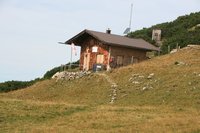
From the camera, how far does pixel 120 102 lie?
40.1 m

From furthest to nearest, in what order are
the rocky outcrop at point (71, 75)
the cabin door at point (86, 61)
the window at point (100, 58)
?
1. the cabin door at point (86, 61)
2. the window at point (100, 58)
3. the rocky outcrop at point (71, 75)

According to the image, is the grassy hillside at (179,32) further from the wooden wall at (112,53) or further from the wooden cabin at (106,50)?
the wooden cabin at (106,50)

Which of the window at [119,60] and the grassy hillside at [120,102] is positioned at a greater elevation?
the window at [119,60]

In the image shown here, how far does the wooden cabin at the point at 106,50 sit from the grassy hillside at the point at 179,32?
14.5m

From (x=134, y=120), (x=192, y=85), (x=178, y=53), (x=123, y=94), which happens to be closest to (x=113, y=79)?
(x=123, y=94)

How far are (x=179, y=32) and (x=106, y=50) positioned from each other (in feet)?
117

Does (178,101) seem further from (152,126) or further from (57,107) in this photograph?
(152,126)

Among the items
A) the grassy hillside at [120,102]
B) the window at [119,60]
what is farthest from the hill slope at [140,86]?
the window at [119,60]

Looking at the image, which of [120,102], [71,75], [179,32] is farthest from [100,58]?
[179,32]

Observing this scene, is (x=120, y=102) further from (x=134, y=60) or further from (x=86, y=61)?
(x=86, y=61)

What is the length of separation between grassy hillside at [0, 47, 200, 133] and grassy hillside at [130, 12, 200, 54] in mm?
17248

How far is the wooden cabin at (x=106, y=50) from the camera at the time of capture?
61.7 meters

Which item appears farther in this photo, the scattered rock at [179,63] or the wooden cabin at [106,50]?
the wooden cabin at [106,50]

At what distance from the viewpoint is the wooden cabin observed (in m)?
61.7
